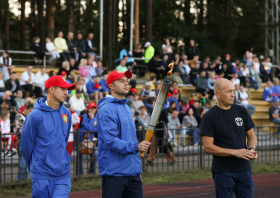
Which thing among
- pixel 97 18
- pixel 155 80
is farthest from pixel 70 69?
pixel 97 18

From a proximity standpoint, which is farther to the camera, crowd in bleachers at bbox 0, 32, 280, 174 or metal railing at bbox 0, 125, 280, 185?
crowd in bleachers at bbox 0, 32, 280, 174

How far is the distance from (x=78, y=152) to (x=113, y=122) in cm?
526

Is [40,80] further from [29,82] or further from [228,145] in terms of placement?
[228,145]

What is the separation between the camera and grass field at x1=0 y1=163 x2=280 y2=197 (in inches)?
335

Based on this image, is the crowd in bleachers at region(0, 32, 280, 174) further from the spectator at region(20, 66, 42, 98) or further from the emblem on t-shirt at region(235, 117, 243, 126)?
the emblem on t-shirt at region(235, 117, 243, 126)

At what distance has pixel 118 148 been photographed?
4.27 metres

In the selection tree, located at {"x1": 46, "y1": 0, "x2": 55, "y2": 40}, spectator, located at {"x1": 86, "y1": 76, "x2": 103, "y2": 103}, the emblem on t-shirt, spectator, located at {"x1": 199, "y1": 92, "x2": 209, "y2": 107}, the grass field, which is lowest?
the grass field

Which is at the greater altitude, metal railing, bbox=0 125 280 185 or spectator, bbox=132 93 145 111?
spectator, bbox=132 93 145 111

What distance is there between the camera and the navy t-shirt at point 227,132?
4668 mm

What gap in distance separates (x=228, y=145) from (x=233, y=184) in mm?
414

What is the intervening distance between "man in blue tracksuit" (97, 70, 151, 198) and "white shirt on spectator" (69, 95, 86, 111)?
31.9 ft

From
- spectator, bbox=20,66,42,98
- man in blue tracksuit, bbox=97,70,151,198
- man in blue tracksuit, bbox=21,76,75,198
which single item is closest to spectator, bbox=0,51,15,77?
spectator, bbox=20,66,42,98

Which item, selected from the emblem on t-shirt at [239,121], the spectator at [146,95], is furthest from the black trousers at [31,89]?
the emblem on t-shirt at [239,121]

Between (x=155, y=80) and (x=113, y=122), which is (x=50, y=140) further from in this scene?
(x=155, y=80)
